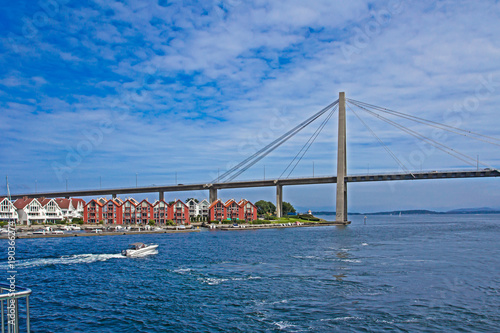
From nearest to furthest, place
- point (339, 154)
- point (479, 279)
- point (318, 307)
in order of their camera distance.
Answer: point (318, 307), point (479, 279), point (339, 154)

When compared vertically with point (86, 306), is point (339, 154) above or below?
above

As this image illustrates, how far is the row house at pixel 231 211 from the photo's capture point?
102688mm

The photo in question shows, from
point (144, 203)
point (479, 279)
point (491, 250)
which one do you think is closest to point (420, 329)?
point (479, 279)

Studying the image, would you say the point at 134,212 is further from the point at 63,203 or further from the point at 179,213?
the point at 63,203

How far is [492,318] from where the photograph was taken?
56.2 feet

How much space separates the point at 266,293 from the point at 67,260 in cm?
2251

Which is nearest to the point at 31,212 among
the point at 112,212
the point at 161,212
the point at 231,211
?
the point at 112,212

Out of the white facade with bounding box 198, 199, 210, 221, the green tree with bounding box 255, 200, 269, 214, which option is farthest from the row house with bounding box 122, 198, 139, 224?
the green tree with bounding box 255, 200, 269, 214

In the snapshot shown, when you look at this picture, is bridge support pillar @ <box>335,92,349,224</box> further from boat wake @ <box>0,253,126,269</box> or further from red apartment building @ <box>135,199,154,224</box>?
boat wake @ <box>0,253,126,269</box>

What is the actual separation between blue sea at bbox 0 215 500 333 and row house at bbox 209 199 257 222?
66.7 metres

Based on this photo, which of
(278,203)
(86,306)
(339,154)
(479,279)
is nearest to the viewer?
(86,306)

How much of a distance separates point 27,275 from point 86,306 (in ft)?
37.1

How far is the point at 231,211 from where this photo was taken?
103875mm

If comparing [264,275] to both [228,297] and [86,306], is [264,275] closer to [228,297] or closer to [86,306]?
[228,297]
